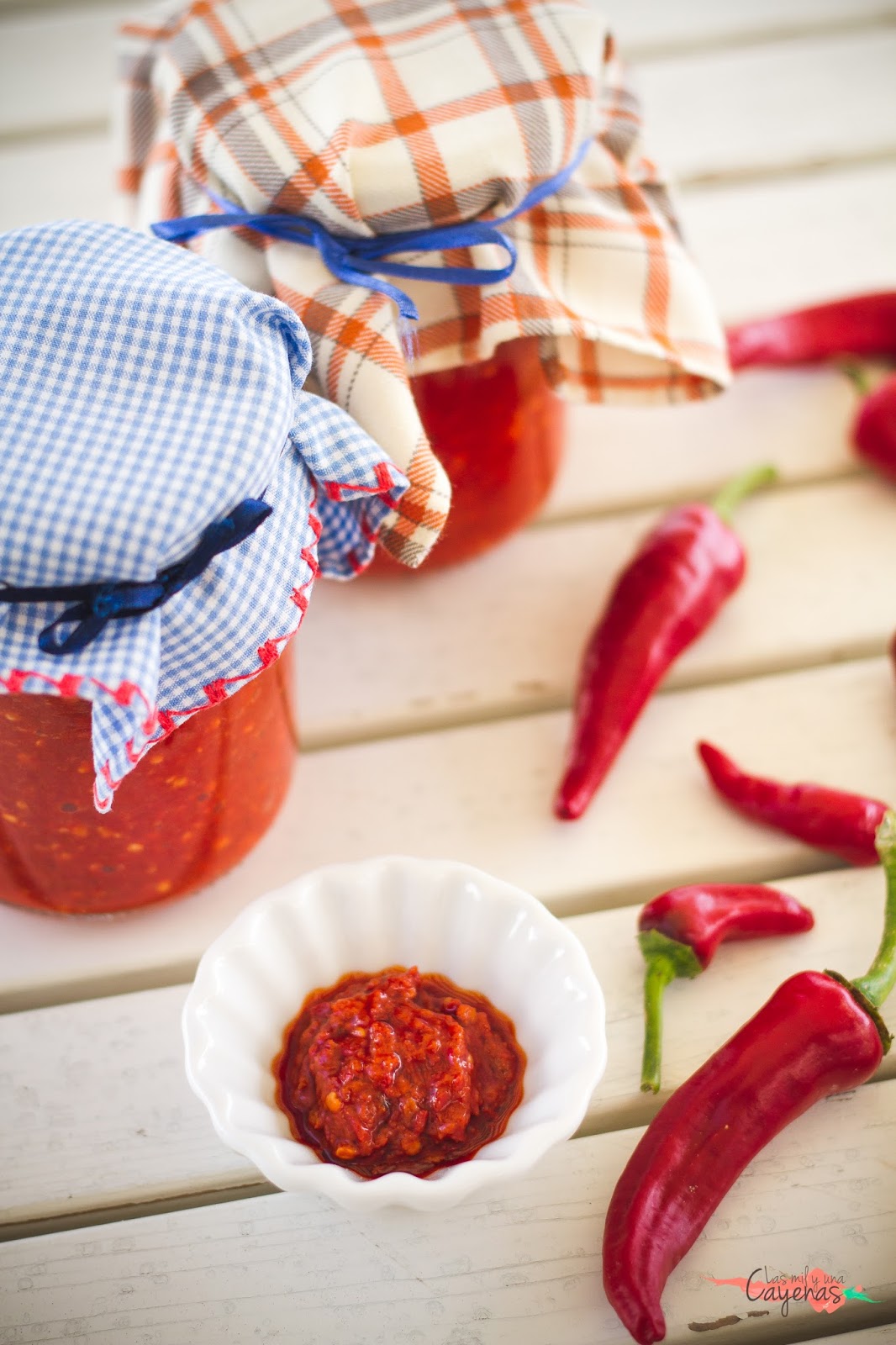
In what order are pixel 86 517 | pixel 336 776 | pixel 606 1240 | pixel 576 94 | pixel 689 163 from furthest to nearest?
pixel 689 163 → pixel 336 776 → pixel 576 94 → pixel 606 1240 → pixel 86 517

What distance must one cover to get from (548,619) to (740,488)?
0.21 m

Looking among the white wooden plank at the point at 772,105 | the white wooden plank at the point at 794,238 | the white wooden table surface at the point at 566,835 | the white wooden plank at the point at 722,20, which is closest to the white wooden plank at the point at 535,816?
the white wooden table surface at the point at 566,835

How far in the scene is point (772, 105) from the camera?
136cm

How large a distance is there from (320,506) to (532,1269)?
479mm

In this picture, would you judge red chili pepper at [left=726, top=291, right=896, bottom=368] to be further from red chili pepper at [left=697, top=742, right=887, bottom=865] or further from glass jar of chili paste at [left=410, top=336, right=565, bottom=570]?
red chili pepper at [left=697, top=742, right=887, bottom=865]

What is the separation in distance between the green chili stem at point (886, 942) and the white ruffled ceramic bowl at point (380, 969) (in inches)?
7.5

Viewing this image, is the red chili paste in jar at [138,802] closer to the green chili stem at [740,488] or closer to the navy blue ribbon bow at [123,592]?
the navy blue ribbon bow at [123,592]

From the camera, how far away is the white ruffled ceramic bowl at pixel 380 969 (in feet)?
2.00

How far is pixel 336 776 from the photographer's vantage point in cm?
92

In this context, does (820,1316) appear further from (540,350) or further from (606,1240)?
(540,350)

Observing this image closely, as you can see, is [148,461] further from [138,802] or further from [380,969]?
[380,969]

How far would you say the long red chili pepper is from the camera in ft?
2.15

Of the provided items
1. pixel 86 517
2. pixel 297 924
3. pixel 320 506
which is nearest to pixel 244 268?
pixel 320 506

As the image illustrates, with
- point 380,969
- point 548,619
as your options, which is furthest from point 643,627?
point 380,969
